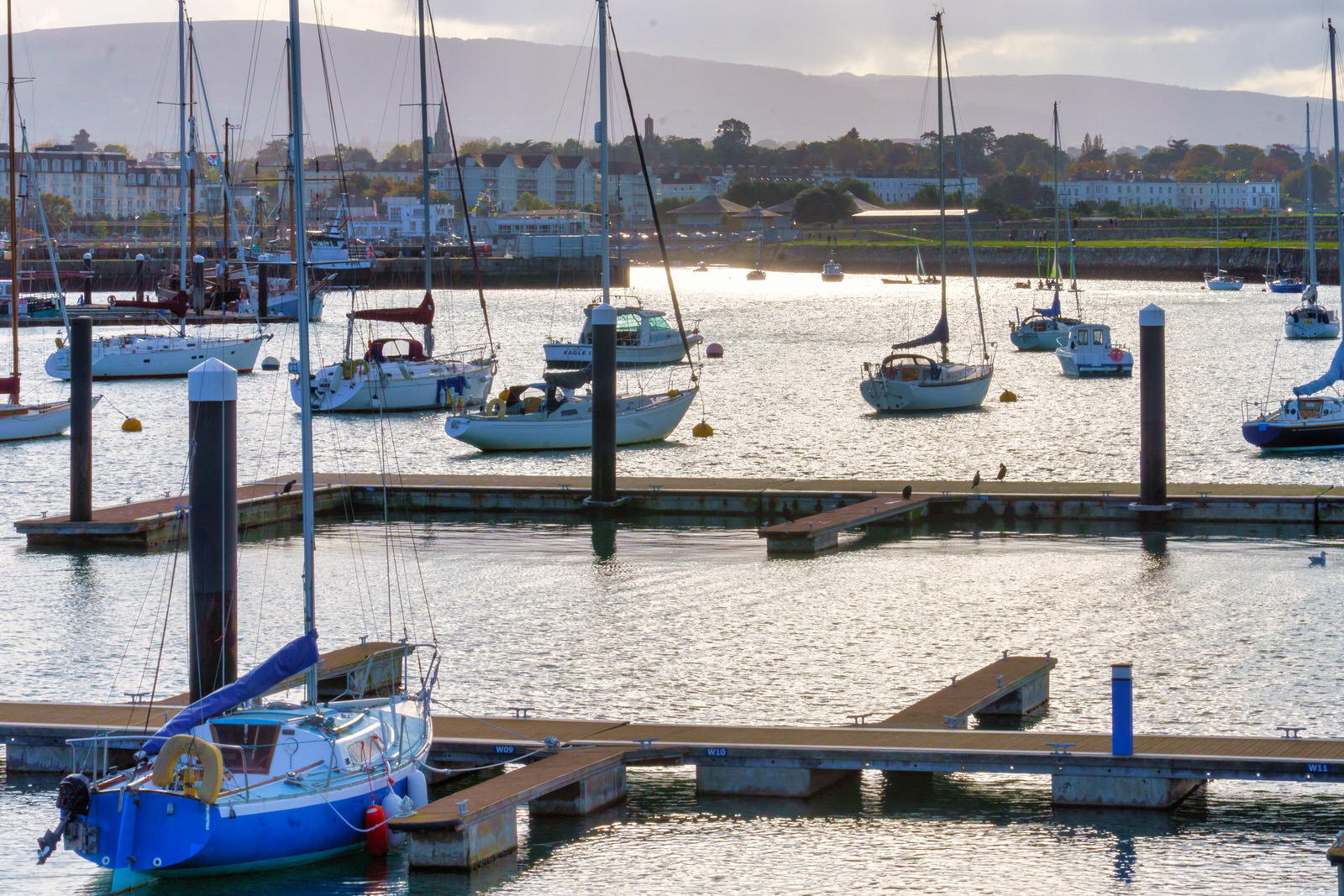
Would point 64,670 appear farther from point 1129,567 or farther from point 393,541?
point 1129,567

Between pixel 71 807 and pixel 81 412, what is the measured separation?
680 inches

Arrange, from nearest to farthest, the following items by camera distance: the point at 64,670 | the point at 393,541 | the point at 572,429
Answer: the point at 64,670 → the point at 393,541 → the point at 572,429

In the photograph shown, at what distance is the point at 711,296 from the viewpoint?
166625 millimetres

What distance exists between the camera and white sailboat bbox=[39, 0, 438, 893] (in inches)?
545

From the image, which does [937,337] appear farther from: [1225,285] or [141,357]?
[1225,285]

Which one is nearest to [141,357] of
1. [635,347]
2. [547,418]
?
[635,347]

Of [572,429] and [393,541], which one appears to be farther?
[572,429]

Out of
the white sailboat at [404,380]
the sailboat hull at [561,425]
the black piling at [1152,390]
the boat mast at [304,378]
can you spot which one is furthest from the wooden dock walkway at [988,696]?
the white sailboat at [404,380]

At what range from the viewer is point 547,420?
4462cm

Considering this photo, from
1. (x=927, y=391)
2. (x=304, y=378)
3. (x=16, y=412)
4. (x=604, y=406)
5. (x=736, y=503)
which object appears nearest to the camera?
(x=304, y=378)

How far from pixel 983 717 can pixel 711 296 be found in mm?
147965

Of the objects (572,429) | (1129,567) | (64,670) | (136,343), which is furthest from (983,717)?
(136,343)

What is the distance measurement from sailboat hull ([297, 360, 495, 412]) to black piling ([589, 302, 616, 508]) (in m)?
23.6

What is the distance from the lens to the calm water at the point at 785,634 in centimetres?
1523
